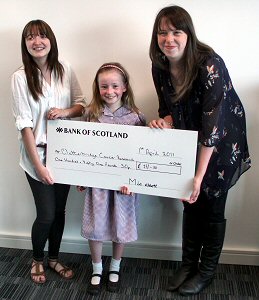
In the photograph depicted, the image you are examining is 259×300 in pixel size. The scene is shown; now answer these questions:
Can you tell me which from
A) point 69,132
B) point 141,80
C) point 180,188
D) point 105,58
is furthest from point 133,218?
point 105,58

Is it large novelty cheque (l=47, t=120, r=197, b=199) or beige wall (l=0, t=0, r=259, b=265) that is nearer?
large novelty cheque (l=47, t=120, r=197, b=199)

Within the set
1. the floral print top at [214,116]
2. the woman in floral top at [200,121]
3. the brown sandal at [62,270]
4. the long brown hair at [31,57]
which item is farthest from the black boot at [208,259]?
the long brown hair at [31,57]

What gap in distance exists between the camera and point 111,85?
69.5 inches

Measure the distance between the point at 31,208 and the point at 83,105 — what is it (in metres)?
0.84

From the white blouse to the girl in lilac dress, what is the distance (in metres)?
0.14

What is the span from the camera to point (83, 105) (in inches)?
Result: 76.6

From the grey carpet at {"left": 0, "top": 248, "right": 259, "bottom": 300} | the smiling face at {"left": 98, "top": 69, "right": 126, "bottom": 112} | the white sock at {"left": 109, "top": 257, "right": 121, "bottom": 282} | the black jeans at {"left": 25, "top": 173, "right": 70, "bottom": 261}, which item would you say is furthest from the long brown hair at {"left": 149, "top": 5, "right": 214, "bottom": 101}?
the grey carpet at {"left": 0, "top": 248, "right": 259, "bottom": 300}

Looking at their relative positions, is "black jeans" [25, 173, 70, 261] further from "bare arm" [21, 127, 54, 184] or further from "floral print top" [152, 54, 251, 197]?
"floral print top" [152, 54, 251, 197]

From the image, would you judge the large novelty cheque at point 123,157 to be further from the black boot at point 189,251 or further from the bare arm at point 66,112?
the black boot at point 189,251

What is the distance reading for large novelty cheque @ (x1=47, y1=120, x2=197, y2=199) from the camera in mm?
1725

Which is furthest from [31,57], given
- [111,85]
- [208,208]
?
[208,208]

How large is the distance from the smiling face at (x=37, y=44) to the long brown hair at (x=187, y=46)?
50cm

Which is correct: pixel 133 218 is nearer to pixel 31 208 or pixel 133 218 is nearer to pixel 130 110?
pixel 130 110

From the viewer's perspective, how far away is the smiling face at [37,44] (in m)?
1.71
